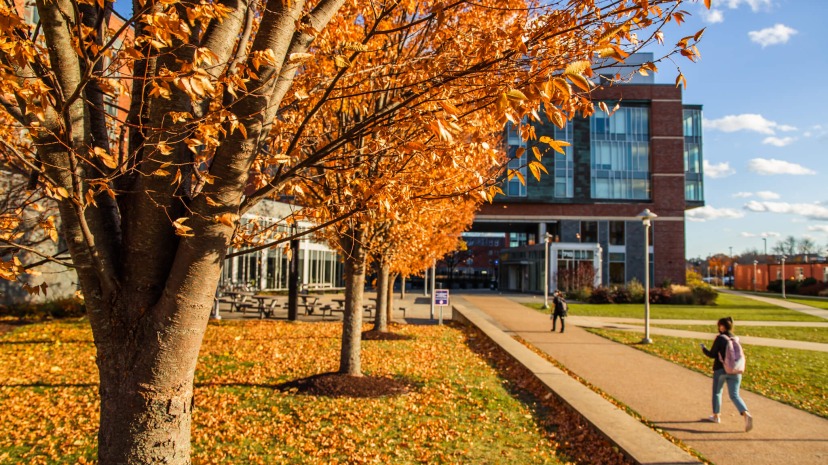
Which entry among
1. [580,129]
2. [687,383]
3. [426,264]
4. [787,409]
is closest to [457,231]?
[426,264]

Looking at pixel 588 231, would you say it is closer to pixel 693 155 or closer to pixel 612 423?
pixel 693 155

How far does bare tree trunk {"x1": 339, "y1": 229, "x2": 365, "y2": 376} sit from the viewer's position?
9258mm

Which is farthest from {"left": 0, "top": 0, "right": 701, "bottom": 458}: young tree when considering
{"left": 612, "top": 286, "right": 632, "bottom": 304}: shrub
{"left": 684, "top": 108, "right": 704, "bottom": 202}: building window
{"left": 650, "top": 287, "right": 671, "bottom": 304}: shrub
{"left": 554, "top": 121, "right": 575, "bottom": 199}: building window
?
{"left": 684, "top": 108, "right": 704, "bottom": 202}: building window

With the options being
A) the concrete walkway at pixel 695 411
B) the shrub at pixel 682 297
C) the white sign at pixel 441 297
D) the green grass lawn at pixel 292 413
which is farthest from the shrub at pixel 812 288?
the green grass lawn at pixel 292 413

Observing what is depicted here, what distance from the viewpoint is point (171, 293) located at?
306 centimetres

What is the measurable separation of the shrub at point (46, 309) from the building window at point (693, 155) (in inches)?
2180

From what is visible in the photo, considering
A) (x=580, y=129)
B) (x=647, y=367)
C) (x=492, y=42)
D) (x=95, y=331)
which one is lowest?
(x=647, y=367)

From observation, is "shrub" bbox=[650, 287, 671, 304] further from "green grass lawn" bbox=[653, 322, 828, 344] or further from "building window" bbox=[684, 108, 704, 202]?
"building window" bbox=[684, 108, 704, 202]

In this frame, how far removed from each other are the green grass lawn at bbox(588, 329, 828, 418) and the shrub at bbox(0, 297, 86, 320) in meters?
16.9

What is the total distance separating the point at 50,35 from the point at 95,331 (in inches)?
65.0

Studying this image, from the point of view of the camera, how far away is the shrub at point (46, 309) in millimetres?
16516

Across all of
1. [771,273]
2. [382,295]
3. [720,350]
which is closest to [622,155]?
[771,273]

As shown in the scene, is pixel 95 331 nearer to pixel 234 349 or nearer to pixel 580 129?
pixel 234 349

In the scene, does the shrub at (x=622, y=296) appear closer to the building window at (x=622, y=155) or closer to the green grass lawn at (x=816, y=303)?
the green grass lawn at (x=816, y=303)
